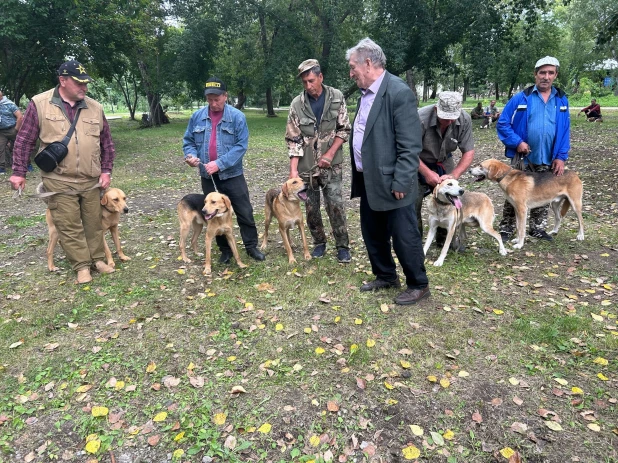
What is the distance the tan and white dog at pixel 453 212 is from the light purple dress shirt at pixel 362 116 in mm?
1392

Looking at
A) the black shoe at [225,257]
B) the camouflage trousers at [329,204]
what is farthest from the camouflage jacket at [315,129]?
the black shoe at [225,257]

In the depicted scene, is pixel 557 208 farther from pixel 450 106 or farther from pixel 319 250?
pixel 319 250

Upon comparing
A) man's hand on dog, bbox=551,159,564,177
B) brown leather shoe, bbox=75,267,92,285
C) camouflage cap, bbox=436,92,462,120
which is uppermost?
camouflage cap, bbox=436,92,462,120

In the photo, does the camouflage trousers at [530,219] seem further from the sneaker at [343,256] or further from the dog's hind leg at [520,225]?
the sneaker at [343,256]

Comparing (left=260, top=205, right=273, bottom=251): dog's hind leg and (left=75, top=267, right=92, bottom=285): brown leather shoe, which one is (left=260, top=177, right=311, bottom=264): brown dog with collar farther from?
(left=75, top=267, right=92, bottom=285): brown leather shoe

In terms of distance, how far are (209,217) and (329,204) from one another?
156 centimetres

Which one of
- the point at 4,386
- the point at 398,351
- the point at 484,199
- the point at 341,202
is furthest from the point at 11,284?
the point at 484,199

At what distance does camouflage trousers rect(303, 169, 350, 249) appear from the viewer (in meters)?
5.26

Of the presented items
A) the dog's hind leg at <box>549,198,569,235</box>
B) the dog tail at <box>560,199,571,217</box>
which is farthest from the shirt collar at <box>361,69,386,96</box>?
the dog tail at <box>560,199,571,217</box>

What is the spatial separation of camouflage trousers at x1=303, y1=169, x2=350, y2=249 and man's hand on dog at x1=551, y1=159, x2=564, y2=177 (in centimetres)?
307

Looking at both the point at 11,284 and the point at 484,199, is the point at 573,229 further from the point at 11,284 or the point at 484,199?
the point at 11,284

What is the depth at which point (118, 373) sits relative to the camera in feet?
11.5

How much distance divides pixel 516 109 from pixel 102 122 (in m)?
5.49

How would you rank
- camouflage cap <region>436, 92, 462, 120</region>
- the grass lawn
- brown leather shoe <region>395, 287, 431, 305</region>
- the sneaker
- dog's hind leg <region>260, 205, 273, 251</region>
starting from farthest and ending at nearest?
dog's hind leg <region>260, 205, 273, 251</region>
the sneaker
camouflage cap <region>436, 92, 462, 120</region>
brown leather shoe <region>395, 287, 431, 305</region>
the grass lawn
